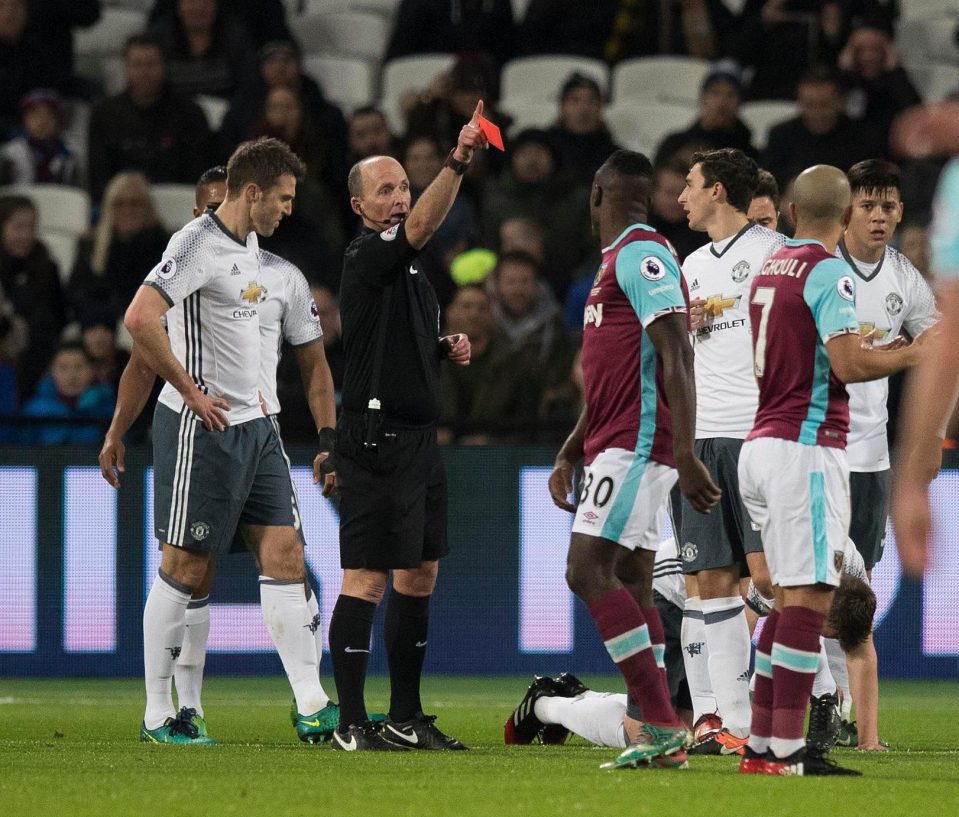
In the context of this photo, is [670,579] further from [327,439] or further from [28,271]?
[28,271]

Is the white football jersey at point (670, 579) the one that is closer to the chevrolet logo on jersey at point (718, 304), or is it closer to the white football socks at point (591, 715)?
the white football socks at point (591, 715)

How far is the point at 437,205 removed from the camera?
22.1ft

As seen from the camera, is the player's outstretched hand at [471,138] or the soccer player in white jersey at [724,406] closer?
the player's outstretched hand at [471,138]

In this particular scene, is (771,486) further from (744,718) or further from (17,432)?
(17,432)

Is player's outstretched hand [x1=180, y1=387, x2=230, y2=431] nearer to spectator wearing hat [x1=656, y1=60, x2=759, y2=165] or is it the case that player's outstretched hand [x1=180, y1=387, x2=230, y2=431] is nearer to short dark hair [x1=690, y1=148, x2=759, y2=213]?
short dark hair [x1=690, y1=148, x2=759, y2=213]

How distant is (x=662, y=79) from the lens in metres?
15.8

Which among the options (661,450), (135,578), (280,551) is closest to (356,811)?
(661,450)

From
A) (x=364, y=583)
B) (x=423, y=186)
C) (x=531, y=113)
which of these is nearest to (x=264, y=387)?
(x=364, y=583)

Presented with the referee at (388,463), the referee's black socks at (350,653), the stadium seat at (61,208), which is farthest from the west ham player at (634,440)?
the stadium seat at (61,208)

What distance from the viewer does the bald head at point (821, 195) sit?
6.20 metres

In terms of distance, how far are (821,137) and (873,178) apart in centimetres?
577

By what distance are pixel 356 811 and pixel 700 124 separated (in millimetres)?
9530

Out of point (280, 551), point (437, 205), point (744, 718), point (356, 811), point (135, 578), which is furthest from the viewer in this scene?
point (135, 578)

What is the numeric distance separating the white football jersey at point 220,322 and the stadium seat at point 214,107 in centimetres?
731
